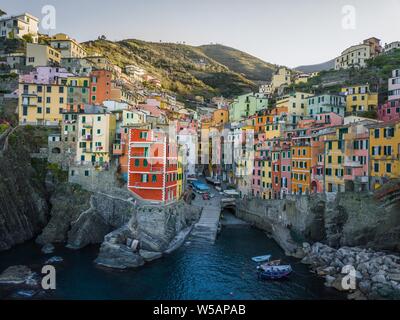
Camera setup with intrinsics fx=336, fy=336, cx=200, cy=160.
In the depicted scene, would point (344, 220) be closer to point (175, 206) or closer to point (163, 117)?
point (175, 206)

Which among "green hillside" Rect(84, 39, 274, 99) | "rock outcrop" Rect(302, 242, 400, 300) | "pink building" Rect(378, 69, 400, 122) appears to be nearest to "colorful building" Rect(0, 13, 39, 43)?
"green hillside" Rect(84, 39, 274, 99)

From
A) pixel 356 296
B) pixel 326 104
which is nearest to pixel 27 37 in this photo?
pixel 326 104

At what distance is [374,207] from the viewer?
4003 cm

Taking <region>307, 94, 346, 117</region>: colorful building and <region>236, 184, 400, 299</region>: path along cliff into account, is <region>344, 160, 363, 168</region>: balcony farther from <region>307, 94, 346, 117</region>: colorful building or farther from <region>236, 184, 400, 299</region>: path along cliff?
<region>307, 94, 346, 117</region>: colorful building

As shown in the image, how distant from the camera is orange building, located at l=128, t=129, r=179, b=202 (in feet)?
166

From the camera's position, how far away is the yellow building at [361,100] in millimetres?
73500

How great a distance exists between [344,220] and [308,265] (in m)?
8.32

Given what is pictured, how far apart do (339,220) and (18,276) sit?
38657 millimetres

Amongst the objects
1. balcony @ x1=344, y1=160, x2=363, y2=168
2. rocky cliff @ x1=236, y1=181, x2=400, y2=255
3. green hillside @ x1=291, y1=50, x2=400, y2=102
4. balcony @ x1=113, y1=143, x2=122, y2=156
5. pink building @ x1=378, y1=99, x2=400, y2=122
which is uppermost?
green hillside @ x1=291, y1=50, x2=400, y2=102

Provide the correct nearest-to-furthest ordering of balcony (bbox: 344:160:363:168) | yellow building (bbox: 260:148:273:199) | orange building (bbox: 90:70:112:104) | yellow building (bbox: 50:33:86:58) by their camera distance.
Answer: balcony (bbox: 344:160:363:168)
yellow building (bbox: 260:148:273:199)
orange building (bbox: 90:70:112:104)
yellow building (bbox: 50:33:86:58)

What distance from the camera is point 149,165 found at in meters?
50.9

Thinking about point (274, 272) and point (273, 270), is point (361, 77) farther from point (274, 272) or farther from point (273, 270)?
point (274, 272)

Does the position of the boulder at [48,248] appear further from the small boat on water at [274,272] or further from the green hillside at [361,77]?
the green hillside at [361,77]

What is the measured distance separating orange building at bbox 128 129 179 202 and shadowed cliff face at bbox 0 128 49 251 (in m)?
16.1
